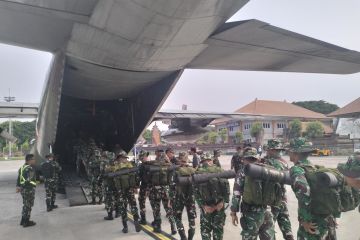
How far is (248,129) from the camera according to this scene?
7150 centimetres

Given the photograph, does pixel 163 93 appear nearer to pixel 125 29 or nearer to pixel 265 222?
pixel 125 29

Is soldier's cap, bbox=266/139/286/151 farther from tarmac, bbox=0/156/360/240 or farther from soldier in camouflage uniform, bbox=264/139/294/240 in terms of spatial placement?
tarmac, bbox=0/156/360/240

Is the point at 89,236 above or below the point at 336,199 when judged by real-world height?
below

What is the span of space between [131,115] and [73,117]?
2816 mm

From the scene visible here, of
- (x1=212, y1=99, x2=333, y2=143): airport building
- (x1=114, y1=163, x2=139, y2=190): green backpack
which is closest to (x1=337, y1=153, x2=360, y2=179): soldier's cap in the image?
(x1=114, y1=163, x2=139, y2=190): green backpack

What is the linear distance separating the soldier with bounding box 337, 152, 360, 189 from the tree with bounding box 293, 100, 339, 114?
328 feet

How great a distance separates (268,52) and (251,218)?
3.98 metres

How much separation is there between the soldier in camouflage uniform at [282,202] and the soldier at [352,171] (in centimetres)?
134

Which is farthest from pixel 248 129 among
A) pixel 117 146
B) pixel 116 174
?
pixel 116 174

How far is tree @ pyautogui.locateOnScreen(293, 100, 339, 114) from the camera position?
97.9 meters

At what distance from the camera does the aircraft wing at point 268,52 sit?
6.23 metres

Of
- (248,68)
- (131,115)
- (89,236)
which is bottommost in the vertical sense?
(89,236)

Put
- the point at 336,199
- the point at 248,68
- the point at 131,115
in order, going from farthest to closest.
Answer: the point at 131,115, the point at 248,68, the point at 336,199

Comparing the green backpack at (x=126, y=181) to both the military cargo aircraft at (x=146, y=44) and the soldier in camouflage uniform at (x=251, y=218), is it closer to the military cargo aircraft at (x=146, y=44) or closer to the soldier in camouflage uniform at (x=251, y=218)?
the military cargo aircraft at (x=146, y=44)
